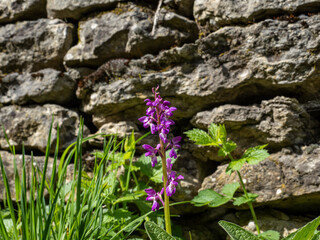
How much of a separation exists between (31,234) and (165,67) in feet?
6.75

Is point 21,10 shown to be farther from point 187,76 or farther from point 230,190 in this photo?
point 230,190

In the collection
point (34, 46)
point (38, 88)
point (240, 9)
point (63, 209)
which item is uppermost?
point (240, 9)

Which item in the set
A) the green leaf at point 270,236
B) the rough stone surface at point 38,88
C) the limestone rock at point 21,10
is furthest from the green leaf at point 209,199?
the limestone rock at point 21,10

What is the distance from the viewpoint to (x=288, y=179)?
7.98ft

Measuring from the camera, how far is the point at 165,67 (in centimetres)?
301

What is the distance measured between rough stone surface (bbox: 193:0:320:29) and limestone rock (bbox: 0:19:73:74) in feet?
5.13

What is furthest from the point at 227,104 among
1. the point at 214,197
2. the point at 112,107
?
the point at 112,107

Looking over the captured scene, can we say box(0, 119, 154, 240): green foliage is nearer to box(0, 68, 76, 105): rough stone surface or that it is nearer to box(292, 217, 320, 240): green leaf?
box(292, 217, 320, 240): green leaf

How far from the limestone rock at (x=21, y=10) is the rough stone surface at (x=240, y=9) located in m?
1.95

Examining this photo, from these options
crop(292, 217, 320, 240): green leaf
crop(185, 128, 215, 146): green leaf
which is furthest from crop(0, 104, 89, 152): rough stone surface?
crop(292, 217, 320, 240): green leaf

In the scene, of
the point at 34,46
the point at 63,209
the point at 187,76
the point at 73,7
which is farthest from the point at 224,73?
the point at 34,46

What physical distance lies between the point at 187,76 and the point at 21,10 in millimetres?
2285

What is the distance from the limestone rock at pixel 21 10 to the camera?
11.8 ft

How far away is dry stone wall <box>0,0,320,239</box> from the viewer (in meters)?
2.54
